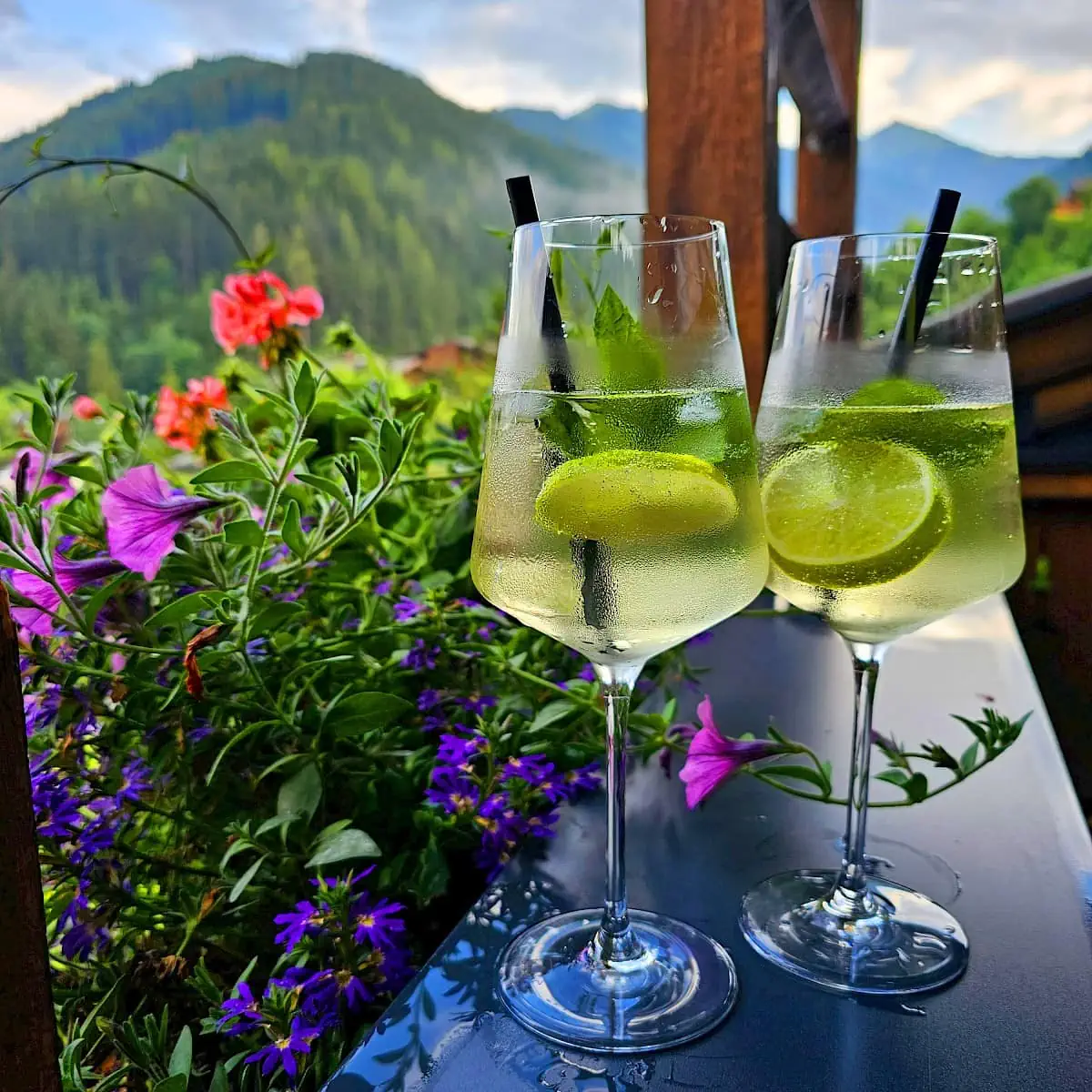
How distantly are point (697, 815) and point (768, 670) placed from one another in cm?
38

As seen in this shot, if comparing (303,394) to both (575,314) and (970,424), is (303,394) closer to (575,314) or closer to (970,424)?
(575,314)

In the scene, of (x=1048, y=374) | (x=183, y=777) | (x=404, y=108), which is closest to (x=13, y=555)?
(x=183, y=777)

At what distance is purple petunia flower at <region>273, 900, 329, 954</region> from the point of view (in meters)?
0.59

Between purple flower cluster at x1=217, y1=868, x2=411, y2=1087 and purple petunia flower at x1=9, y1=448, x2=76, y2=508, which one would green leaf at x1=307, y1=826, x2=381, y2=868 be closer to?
purple flower cluster at x1=217, y1=868, x2=411, y2=1087

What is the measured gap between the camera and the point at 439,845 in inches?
28.3

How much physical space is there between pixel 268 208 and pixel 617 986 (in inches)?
103

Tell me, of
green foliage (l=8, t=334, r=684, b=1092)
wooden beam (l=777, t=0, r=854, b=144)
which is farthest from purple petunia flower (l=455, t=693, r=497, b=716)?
wooden beam (l=777, t=0, r=854, b=144)

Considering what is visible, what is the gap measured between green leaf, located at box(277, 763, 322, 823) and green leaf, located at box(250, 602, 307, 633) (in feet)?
0.38

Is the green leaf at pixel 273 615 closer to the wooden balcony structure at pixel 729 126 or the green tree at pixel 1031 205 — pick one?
the wooden balcony structure at pixel 729 126

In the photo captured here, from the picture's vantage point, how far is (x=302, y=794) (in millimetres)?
679

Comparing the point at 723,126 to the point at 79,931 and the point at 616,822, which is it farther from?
the point at 79,931

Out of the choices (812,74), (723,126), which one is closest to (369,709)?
(723,126)

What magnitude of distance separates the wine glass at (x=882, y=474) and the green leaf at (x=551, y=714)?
0.66ft

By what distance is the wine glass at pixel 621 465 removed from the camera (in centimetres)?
56
